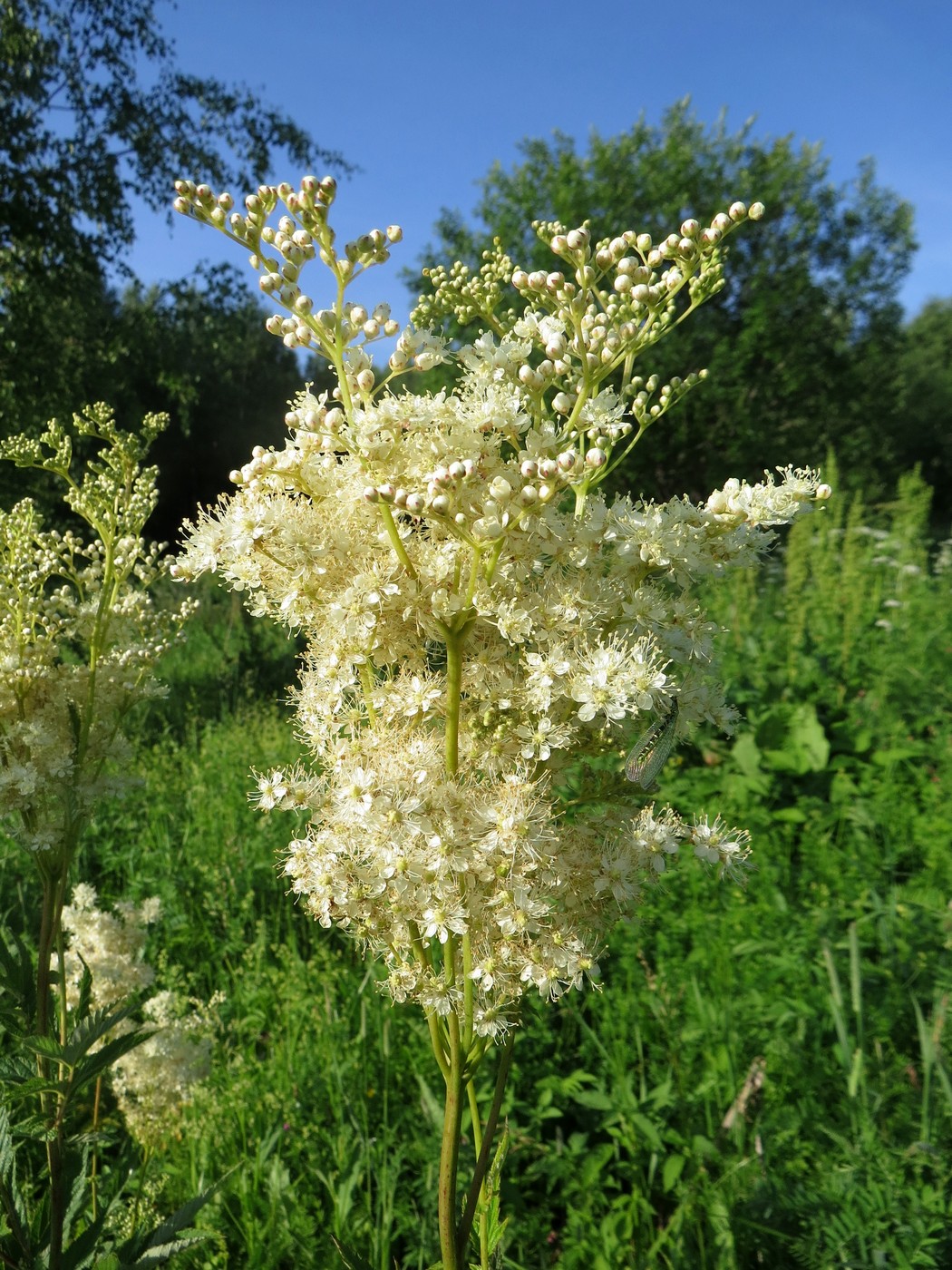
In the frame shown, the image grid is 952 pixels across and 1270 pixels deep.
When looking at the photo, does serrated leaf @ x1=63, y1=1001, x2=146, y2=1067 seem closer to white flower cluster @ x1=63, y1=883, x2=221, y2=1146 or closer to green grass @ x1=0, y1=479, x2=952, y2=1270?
green grass @ x1=0, y1=479, x2=952, y2=1270

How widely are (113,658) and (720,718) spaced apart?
48.5 inches

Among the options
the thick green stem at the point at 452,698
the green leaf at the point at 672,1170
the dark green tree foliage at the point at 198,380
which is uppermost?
the dark green tree foliage at the point at 198,380

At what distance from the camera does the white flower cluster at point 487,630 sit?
1.06 meters

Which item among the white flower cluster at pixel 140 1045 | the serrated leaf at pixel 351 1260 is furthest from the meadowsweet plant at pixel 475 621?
the white flower cluster at pixel 140 1045

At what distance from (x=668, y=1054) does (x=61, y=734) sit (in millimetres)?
1904

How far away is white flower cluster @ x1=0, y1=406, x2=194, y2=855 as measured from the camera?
1659 millimetres

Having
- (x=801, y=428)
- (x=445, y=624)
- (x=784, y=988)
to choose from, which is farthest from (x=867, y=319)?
(x=445, y=624)

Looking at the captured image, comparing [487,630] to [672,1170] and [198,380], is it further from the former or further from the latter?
[198,380]

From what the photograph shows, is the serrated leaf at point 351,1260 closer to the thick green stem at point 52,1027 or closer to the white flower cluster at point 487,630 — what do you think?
the white flower cluster at point 487,630

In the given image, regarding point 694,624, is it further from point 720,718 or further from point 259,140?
point 259,140

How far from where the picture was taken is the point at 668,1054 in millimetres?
2539

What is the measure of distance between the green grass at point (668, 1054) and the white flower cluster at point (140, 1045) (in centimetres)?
13

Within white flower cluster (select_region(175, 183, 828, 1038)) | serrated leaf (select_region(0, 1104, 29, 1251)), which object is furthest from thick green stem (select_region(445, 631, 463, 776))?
serrated leaf (select_region(0, 1104, 29, 1251))

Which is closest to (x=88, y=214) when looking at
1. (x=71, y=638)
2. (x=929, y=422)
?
(x=71, y=638)
